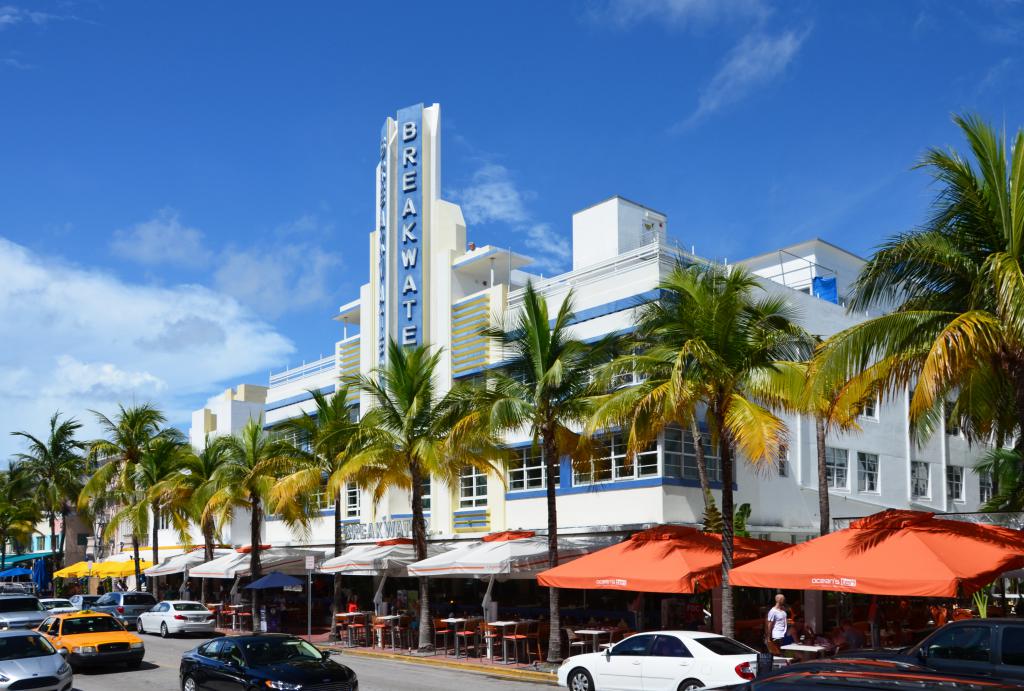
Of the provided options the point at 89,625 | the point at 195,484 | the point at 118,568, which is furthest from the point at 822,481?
the point at 118,568

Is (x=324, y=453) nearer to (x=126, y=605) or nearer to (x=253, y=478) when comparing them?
(x=253, y=478)

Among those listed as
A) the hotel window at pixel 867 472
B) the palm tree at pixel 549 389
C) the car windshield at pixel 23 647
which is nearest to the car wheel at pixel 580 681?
the palm tree at pixel 549 389

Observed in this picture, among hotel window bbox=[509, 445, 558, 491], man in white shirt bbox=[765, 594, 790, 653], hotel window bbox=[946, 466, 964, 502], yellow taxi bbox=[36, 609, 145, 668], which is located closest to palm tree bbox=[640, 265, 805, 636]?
man in white shirt bbox=[765, 594, 790, 653]

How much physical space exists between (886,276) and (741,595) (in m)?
13.1

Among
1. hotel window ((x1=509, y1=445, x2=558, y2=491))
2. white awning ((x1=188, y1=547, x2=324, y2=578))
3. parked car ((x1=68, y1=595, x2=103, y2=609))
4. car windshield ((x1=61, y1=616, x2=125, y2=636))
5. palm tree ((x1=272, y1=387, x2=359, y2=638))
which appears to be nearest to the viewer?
car windshield ((x1=61, y1=616, x2=125, y2=636))

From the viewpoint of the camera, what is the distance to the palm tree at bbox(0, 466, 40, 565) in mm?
74500

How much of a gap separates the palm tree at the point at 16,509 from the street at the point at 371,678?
5441 centimetres

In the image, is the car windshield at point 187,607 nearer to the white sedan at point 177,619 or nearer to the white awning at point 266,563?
the white sedan at point 177,619

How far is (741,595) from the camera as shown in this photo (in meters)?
27.4

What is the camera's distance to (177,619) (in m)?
35.7

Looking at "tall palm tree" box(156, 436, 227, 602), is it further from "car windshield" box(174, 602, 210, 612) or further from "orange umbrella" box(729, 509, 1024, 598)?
"orange umbrella" box(729, 509, 1024, 598)

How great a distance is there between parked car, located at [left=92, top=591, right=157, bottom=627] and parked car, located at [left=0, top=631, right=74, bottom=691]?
21.9 metres

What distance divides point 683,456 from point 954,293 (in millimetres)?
13083

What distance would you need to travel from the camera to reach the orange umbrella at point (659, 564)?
20.3m
